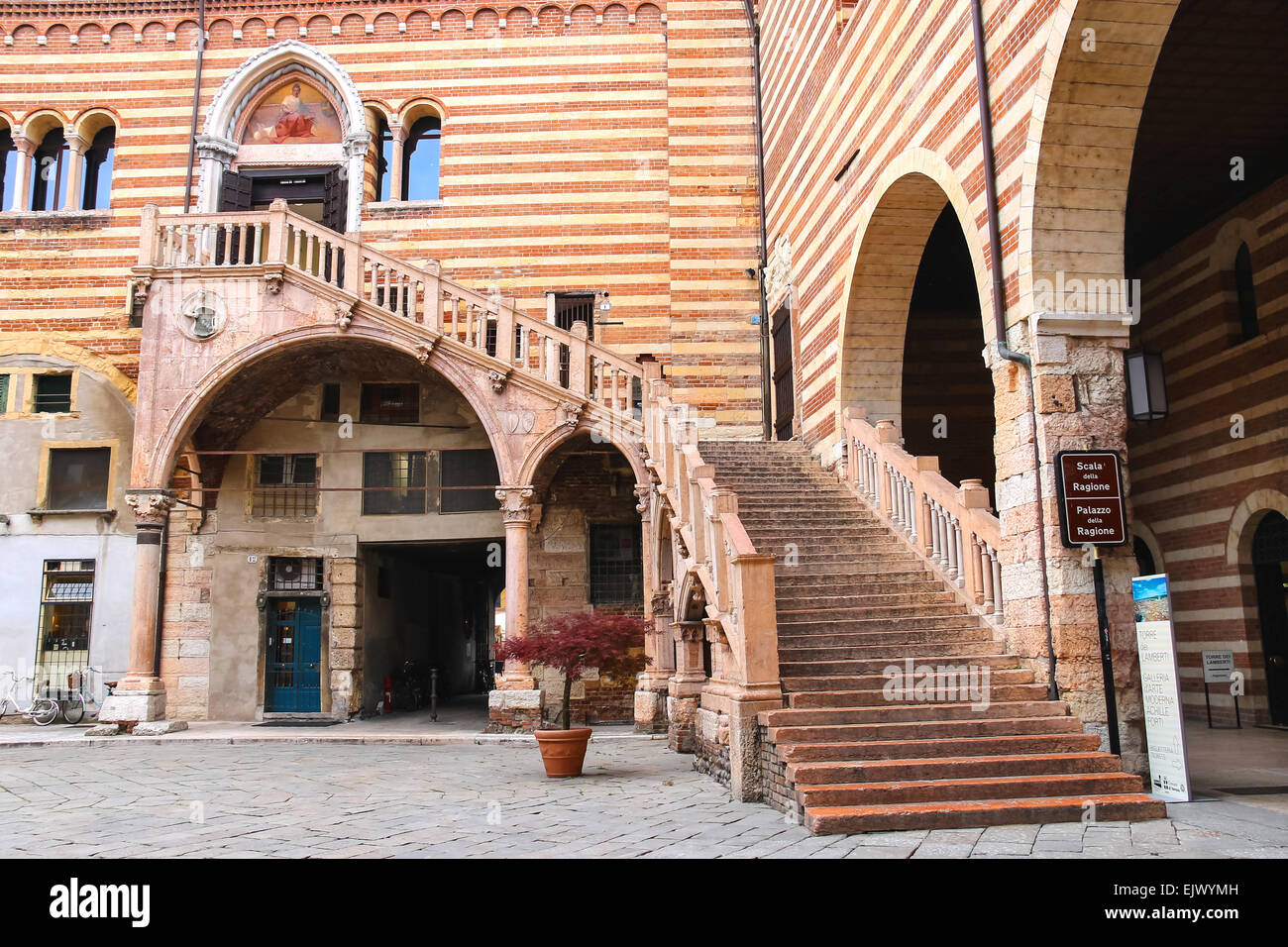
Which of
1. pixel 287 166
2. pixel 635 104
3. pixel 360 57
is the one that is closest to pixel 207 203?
pixel 287 166

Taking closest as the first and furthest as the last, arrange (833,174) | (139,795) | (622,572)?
(139,795) → (833,174) → (622,572)

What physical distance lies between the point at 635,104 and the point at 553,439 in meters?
7.18

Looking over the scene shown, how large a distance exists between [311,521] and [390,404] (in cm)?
247

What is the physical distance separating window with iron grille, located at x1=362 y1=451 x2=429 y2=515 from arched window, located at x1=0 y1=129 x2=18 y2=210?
27.9ft

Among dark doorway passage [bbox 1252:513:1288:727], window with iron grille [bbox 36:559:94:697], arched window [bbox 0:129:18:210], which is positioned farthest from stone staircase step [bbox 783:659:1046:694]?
A: arched window [bbox 0:129:18:210]

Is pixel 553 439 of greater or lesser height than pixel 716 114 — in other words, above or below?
below

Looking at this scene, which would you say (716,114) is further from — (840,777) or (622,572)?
(840,777)

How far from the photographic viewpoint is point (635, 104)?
18219 millimetres

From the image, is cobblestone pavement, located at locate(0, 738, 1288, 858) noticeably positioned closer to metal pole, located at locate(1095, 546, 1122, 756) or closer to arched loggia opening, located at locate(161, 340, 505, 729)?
metal pole, located at locate(1095, 546, 1122, 756)

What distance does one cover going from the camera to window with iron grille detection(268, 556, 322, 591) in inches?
683

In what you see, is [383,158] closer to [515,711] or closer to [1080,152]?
[515,711]

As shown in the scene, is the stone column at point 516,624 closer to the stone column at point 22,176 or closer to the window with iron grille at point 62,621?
the window with iron grille at point 62,621

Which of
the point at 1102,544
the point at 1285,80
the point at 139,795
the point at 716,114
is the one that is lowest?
the point at 139,795

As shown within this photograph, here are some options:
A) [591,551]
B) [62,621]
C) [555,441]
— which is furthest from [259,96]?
[591,551]
